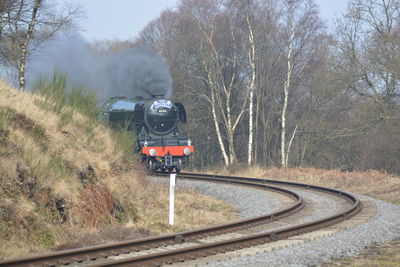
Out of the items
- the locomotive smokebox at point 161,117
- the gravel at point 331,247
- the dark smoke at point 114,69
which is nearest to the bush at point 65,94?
the gravel at point 331,247

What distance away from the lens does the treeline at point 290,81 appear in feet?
98.0

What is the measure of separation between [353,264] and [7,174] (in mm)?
5605

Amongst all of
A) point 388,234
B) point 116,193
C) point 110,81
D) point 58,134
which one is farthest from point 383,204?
point 110,81

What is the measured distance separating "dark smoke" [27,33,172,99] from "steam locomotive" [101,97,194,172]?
5.52 ft

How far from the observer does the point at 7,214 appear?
9.36 metres

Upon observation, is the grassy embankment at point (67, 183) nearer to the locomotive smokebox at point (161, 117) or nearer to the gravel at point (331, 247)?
the gravel at point (331, 247)

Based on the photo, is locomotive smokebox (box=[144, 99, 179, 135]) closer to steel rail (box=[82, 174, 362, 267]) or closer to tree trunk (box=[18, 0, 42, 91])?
Answer: tree trunk (box=[18, 0, 42, 91])

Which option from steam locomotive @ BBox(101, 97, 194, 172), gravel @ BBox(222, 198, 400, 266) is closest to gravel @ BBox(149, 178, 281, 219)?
steam locomotive @ BBox(101, 97, 194, 172)

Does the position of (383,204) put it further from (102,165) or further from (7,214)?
(7,214)

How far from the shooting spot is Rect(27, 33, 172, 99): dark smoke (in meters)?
29.6

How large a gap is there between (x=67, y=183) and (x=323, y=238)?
4.72 m

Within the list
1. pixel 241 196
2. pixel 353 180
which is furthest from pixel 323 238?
pixel 353 180

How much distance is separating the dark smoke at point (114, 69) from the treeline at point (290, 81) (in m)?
5.02

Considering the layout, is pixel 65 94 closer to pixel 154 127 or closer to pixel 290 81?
pixel 154 127
